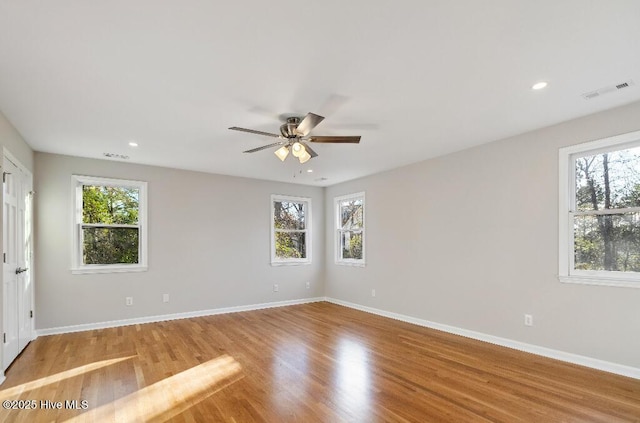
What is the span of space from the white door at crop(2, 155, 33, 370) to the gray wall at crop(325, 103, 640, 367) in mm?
4959

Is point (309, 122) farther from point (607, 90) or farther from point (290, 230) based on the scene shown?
point (290, 230)

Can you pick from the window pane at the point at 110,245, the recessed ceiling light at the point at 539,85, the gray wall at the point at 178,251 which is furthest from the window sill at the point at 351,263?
the recessed ceiling light at the point at 539,85

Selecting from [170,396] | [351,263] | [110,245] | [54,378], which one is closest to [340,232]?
[351,263]

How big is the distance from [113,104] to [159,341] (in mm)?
2946

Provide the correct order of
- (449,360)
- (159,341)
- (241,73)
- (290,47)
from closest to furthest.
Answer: (290,47)
(241,73)
(449,360)
(159,341)

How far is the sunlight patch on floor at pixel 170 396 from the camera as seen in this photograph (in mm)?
2500

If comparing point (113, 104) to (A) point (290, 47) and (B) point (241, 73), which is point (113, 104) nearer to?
(B) point (241, 73)

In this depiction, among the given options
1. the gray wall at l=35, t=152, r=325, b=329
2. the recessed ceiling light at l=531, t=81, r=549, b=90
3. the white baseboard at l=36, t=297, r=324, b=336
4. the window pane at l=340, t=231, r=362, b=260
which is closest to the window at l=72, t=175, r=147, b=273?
the gray wall at l=35, t=152, r=325, b=329

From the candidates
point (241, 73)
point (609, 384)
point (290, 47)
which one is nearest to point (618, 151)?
point (609, 384)

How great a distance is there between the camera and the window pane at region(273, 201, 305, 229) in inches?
275

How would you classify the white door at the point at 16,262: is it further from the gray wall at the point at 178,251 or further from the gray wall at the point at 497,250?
the gray wall at the point at 497,250

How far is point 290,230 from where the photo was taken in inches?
280

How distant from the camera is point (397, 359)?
3.63 m

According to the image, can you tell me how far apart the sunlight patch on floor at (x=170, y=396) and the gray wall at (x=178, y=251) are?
2.54 m
